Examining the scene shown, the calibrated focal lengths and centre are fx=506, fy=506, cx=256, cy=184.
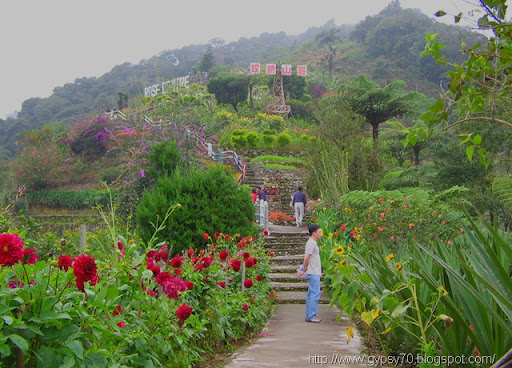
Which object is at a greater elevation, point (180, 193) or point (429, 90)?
point (429, 90)

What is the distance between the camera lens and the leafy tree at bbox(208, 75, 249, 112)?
4697cm

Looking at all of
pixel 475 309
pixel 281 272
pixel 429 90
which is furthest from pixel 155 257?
pixel 429 90

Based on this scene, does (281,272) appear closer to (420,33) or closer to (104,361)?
(104,361)

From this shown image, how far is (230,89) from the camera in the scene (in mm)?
47844

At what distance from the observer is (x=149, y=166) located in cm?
1169

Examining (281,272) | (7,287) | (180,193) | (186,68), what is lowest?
(281,272)

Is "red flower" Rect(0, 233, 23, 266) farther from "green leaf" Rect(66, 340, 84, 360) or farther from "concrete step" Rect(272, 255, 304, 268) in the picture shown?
"concrete step" Rect(272, 255, 304, 268)

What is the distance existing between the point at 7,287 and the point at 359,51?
3233 inches

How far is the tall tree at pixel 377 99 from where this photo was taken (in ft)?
64.3

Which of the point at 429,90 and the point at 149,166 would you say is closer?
the point at 149,166

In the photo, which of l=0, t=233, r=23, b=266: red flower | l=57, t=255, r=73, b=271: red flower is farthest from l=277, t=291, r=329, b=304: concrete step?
l=0, t=233, r=23, b=266: red flower

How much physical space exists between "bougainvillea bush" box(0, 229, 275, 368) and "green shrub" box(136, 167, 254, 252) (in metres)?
3.35

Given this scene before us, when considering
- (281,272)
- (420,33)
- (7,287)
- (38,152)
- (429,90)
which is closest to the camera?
(7,287)

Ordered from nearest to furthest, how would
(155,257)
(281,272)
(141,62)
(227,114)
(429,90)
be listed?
(155,257), (281,272), (227,114), (429,90), (141,62)
